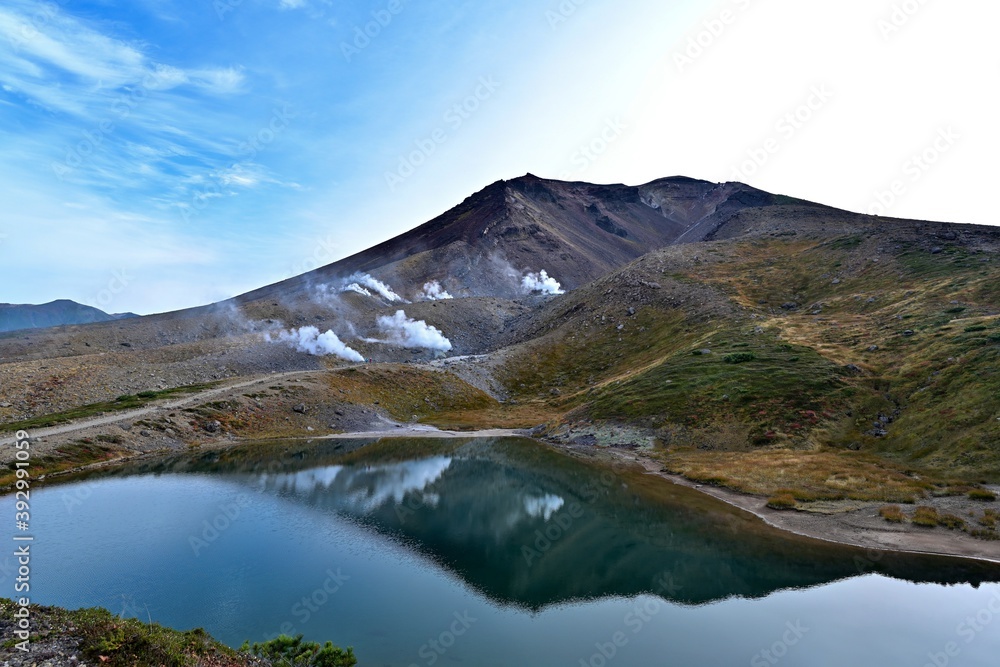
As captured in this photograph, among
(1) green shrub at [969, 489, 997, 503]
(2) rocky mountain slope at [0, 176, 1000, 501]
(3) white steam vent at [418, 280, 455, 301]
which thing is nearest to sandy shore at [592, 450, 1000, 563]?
(1) green shrub at [969, 489, 997, 503]

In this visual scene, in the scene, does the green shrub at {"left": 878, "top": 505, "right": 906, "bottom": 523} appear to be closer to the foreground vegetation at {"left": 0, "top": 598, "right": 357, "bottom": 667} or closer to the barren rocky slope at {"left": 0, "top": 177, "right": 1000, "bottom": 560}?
the barren rocky slope at {"left": 0, "top": 177, "right": 1000, "bottom": 560}

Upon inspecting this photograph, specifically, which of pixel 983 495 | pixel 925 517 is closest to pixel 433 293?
pixel 925 517

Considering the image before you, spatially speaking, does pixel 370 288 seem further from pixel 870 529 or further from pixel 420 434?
pixel 870 529

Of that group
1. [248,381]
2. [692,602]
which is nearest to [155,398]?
[248,381]

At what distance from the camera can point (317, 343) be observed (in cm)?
11862

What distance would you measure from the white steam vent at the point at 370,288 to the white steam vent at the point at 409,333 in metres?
44.1

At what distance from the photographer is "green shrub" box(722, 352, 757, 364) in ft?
232

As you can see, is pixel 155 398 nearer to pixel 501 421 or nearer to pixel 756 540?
pixel 501 421

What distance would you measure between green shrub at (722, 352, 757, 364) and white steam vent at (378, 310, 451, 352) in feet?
273

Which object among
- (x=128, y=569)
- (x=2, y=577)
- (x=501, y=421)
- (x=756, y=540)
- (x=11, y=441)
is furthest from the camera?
(x=501, y=421)

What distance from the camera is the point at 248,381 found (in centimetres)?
9012

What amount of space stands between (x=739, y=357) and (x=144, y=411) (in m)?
84.0

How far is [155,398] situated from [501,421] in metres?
54.5

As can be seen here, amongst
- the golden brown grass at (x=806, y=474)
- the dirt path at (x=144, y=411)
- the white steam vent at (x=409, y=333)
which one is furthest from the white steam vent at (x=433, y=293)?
the golden brown grass at (x=806, y=474)
